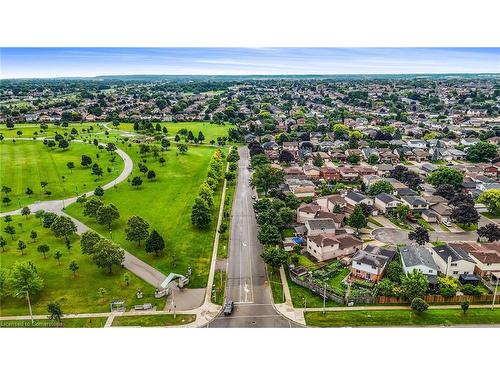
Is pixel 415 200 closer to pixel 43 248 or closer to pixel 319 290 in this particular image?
pixel 319 290

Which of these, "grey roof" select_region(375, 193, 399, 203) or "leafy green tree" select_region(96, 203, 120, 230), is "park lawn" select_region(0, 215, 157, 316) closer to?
"leafy green tree" select_region(96, 203, 120, 230)

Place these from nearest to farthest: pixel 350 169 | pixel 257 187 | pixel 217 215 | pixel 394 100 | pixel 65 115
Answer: pixel 217 215, pixel 257 187, pixel 350 169, pixel 65 115, pixel 394 100

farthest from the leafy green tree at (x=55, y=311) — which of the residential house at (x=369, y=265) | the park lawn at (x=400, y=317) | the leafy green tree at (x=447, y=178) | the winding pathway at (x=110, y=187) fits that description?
the leafy green tree at (x=447, y=178)

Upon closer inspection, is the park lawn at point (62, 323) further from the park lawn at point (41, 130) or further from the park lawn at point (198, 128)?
the park lawn at point (41, 130)

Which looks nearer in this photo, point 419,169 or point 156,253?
point 156,253

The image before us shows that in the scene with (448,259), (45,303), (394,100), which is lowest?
(45,303)

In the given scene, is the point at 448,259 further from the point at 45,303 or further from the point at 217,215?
the point at 45,303

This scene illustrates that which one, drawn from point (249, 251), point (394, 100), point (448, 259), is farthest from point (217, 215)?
point (394, 100)
